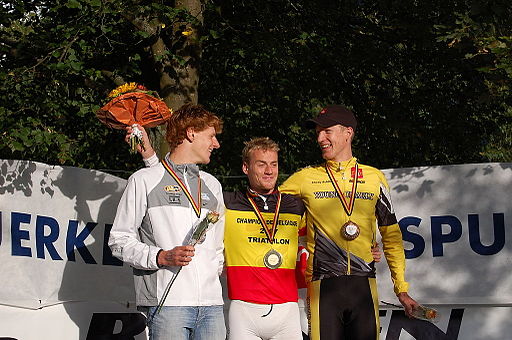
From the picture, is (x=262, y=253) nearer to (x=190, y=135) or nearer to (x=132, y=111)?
(x=190, y=135)

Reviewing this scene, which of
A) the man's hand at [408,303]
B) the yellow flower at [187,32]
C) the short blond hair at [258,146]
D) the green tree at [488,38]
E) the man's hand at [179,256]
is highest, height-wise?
the yellow flower at [187,32]

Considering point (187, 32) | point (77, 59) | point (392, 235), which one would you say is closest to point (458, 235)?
point (392, 235)

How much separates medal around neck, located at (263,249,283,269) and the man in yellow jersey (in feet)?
0.95

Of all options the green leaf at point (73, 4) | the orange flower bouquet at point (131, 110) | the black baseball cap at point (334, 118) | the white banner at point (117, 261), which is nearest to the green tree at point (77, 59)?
the green leaf at point (73, 4)

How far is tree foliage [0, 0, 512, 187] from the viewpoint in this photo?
9.29 m

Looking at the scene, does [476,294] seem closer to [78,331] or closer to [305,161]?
[78,331]

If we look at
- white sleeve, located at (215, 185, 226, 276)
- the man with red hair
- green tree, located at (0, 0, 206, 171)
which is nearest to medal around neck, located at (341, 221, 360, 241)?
white sleeve, located at (215, 185, 226, 276)

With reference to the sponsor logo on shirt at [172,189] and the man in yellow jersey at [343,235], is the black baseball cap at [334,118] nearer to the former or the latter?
the man in yellow jersey at [343,235]

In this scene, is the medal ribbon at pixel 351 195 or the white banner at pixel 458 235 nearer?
the medal ribbon at pixel 351 195

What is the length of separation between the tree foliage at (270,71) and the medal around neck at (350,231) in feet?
8.06

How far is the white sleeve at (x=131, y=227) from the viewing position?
5.38 metres

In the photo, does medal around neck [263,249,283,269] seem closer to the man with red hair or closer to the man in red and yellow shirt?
the man in red and yellow shirt

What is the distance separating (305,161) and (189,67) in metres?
2.87

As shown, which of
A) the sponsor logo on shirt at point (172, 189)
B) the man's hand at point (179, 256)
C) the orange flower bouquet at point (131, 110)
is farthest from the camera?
the orange flower bouquet at point (131, 110)
